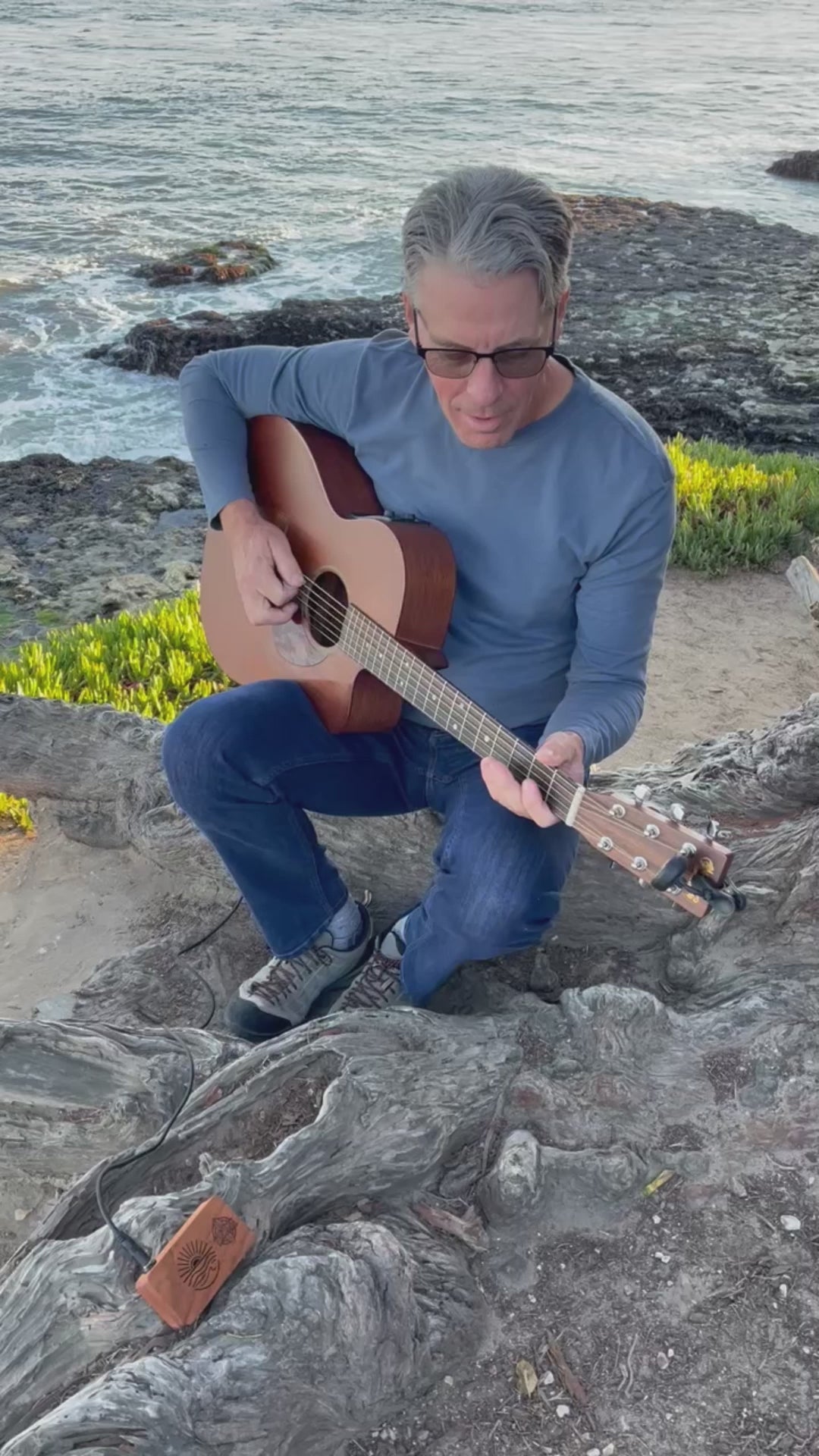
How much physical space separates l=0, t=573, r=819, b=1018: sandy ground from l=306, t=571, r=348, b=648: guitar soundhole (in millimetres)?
1448

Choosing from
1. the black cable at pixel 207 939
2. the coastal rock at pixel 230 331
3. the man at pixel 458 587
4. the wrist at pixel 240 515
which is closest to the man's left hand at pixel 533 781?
the man at pixel 458 587

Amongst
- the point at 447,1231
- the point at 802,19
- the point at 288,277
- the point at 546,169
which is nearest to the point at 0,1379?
the point at 447,1231

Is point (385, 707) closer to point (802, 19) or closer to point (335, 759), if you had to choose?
point (335, 759)

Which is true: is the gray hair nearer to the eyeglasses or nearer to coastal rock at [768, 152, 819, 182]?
the eyeglasses

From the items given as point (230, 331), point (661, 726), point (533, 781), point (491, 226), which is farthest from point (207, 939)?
point (230, 331)

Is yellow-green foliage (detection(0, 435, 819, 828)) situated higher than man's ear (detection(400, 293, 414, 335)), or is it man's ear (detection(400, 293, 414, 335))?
man's ear (detection(400, 293, 414, 335))

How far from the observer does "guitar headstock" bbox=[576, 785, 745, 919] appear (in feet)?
6.46

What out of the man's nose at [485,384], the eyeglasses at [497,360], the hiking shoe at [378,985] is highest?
the eyeglasses at [497,360]

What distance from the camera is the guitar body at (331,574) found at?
2.69 metres

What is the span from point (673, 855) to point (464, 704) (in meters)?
0.66

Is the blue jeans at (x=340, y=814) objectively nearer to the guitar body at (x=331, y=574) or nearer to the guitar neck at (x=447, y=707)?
the guitar body at (x=331, y=574)

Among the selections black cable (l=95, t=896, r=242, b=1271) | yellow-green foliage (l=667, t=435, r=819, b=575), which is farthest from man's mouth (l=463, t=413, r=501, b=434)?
yellow-green foliage (l=667, t=435, r=819, b=575)

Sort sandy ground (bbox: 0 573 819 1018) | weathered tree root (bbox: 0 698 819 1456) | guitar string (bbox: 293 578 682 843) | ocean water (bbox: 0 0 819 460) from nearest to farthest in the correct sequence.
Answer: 1. weathered tree root (bbox: 0 698 819 1456)
2. guitar string (bbox: 293 578 682 843)
3. sandy ground (bbox: 0 573 819 1018)
4. ocean water (bbox: 0 0 819 460)

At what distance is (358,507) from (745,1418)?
2.13 meters
